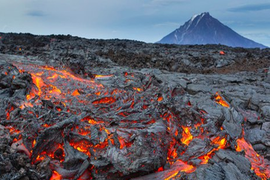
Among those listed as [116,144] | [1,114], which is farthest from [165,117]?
[1,114]

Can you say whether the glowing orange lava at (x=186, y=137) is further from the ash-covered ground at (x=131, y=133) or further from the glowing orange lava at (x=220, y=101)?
the glowing orange lava at (x=220, y=101)

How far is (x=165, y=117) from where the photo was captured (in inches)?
345

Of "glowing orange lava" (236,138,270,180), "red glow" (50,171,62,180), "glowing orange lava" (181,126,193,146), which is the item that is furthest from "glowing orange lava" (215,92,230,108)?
"red glow" (50,171,62,180)

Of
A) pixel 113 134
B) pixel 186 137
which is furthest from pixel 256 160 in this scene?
pixel 113 134

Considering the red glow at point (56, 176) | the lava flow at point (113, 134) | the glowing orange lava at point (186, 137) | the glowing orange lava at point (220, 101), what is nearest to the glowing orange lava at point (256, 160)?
the lava flow at point (113, 134)

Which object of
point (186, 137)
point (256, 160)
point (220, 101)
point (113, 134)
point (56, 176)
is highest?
point (220, 101)

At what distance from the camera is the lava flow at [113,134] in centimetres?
601

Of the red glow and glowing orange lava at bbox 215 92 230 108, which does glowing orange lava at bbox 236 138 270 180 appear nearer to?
glowing orange lava at bbox 215 92 230 108

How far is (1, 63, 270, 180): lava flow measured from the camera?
6007mm

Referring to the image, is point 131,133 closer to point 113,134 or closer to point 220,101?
point 113,134

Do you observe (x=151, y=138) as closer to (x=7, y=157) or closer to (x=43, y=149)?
(x=43, y=149)

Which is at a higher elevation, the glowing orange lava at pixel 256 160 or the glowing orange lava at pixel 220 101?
the glowing orange lava at pixel 220 101

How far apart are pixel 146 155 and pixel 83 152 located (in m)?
2.10

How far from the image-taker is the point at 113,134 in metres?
6.92
